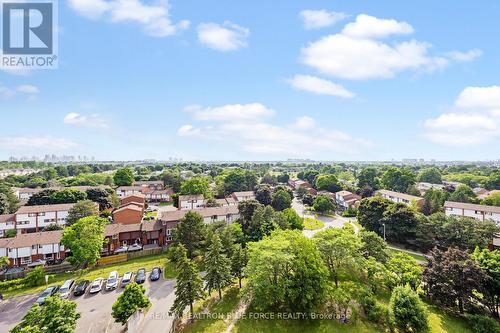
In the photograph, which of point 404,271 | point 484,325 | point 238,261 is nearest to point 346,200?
point 404,271

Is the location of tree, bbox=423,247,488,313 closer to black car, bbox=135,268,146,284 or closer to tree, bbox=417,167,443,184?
black car, bbox=135,268,146,284

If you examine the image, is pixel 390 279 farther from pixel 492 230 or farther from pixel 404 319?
pixel 492 230

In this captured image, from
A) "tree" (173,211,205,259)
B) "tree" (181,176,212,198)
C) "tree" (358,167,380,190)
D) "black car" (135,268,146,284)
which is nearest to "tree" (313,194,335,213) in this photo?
"tree" (181,176,212,198)

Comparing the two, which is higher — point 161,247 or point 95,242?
point 95,242

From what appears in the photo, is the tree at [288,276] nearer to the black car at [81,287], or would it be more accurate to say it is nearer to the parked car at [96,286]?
the parked car at [96,286]

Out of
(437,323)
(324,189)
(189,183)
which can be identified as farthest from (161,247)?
(324,189)

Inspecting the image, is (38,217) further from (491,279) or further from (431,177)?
(431,177)
